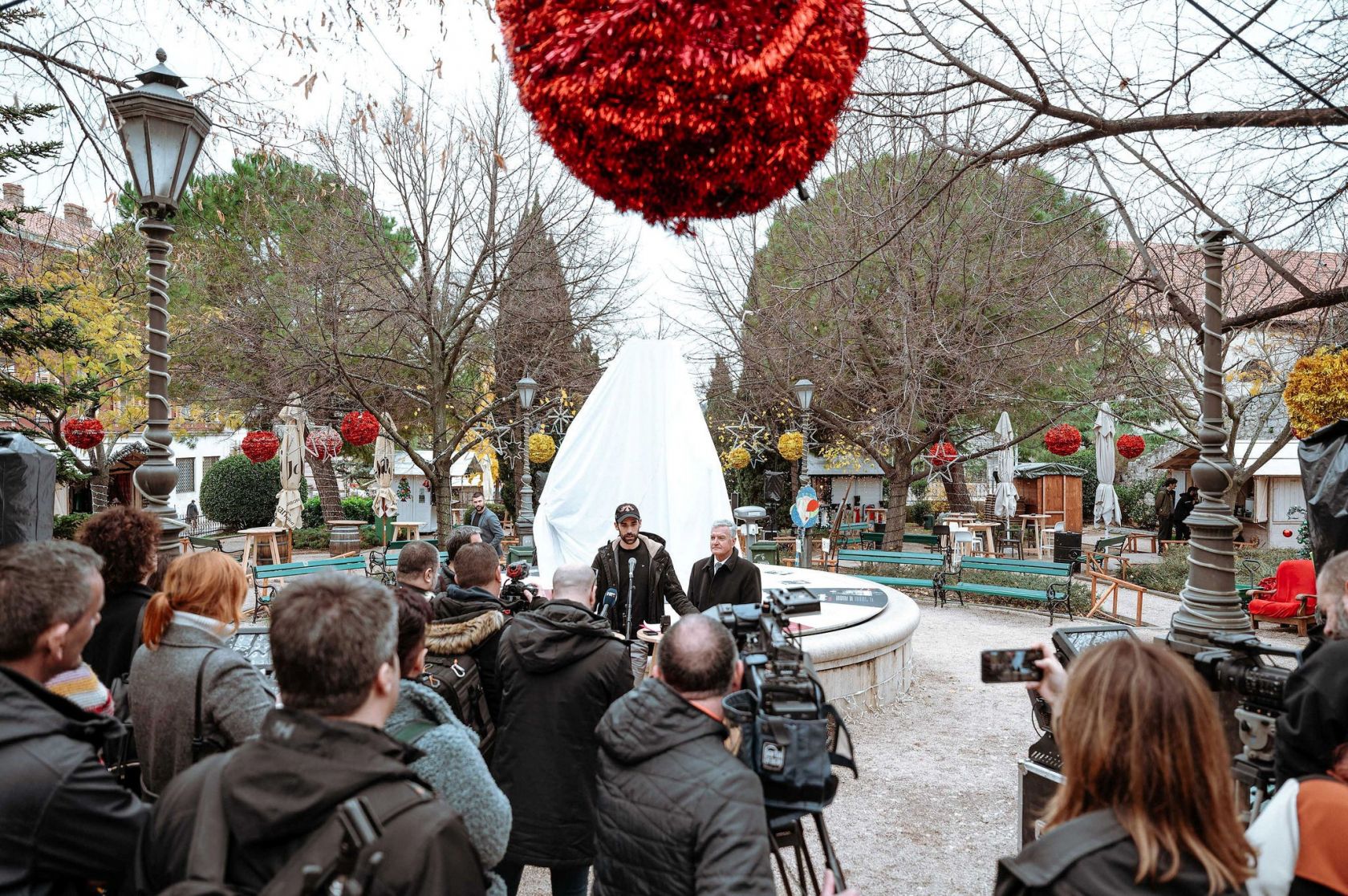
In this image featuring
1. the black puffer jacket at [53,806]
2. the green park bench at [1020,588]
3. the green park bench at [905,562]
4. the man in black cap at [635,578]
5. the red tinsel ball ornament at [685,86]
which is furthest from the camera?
the green park bench at [905,562]

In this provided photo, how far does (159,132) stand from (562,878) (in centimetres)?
435

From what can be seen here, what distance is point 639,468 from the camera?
312 inches

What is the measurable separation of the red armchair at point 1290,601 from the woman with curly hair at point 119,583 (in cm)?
1235

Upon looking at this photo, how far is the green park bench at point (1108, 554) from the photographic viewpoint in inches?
575

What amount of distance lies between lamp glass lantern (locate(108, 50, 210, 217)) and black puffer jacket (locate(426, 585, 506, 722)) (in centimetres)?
284

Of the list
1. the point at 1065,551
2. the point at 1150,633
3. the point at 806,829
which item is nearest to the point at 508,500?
the point at 1065,551

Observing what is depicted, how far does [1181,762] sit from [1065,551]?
15435mm

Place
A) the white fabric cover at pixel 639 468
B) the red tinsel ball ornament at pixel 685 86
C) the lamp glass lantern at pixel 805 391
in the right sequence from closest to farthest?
1. the red tinsel ball ornament at pixel 685 86
2. the white fabric cover at pixel 639 468
3. the lamp glass lantern at pixel 805 391

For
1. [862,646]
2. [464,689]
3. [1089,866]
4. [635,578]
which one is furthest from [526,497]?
[1089,866]

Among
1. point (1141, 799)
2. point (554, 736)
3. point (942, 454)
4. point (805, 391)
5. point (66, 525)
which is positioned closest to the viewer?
point (1141, 799)

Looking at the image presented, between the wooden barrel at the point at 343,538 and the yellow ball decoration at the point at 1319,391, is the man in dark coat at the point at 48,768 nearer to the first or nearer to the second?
the yellow ball decoration at the point at 1319,391

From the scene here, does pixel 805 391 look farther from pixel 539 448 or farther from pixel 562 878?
pixel 562 878

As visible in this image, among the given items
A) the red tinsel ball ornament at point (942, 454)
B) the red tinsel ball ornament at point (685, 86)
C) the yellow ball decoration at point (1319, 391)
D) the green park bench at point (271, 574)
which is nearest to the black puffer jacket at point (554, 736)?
the red tinsel ball ornament at point (685, 86)

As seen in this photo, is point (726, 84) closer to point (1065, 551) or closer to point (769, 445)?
point (1065, 551)
